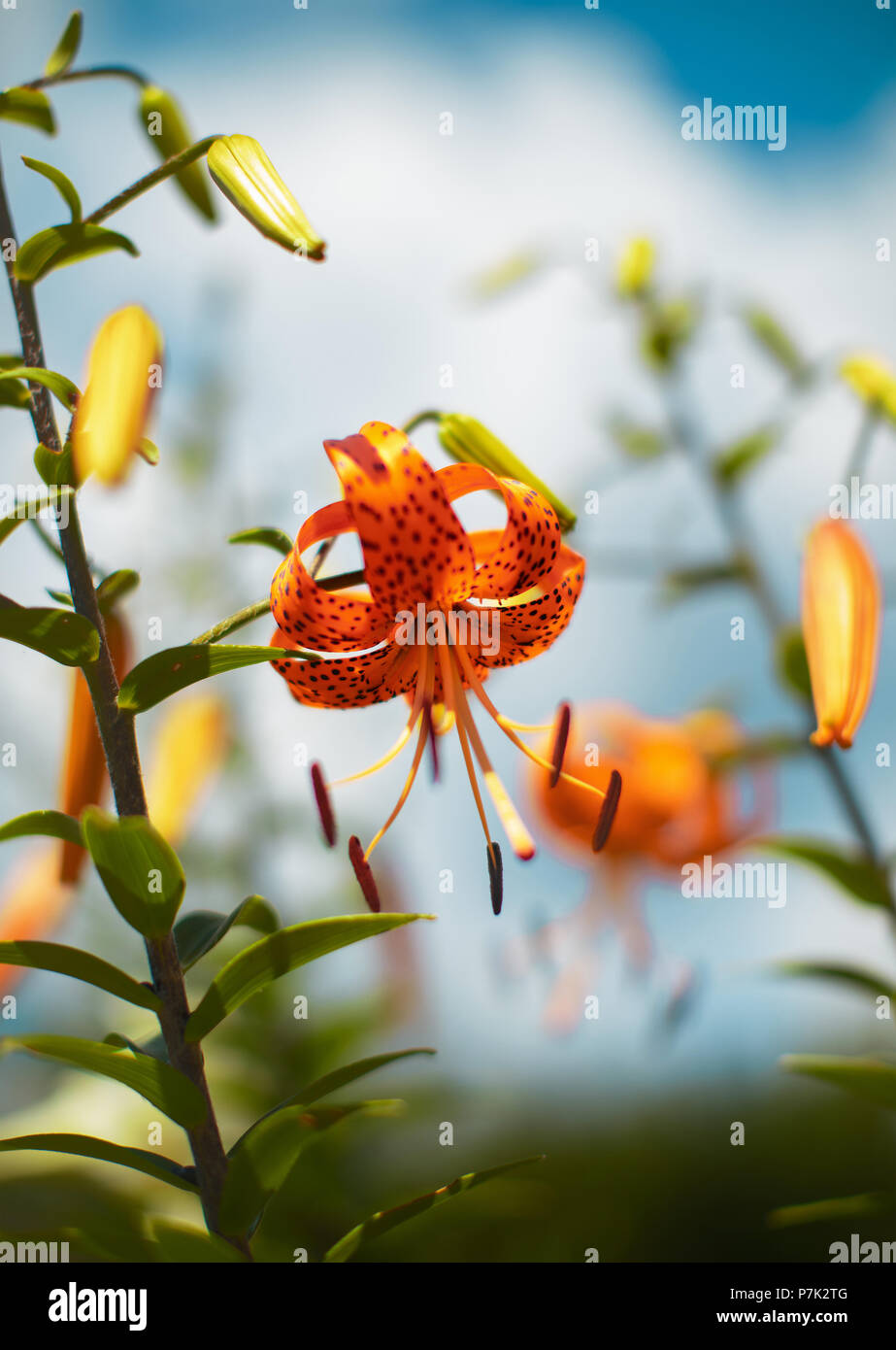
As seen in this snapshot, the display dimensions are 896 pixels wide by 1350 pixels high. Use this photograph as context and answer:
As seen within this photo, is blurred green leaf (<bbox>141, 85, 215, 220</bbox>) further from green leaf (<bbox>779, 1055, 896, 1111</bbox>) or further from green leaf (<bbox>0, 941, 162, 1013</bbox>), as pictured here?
green leaf (<bbox>779, 1055, 896, 1111</bbox>)

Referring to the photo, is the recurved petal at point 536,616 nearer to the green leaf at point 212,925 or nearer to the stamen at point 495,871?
the stamen at point 495,871

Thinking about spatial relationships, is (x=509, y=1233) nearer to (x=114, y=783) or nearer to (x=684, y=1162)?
(x=684, y=1162)

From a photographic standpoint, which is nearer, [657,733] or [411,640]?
[411,640]

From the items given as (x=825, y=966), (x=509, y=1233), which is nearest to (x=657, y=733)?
(x=509, y=1233)

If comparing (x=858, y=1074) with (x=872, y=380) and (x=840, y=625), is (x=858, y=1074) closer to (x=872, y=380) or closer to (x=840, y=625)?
(x=840, y=625)

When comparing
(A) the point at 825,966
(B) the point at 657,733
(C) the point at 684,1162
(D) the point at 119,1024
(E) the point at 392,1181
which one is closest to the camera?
(A) the point at 825,966

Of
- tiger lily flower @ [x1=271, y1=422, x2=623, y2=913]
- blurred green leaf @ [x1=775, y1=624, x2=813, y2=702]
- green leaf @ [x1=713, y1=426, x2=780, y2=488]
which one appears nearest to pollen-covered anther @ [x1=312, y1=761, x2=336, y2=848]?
tiger lily flower @ [x1=271, y1=422, x2=623, y2=913]

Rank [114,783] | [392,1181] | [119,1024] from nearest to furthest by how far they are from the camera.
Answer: [114,783] → [392,1181] → [119,1024]
